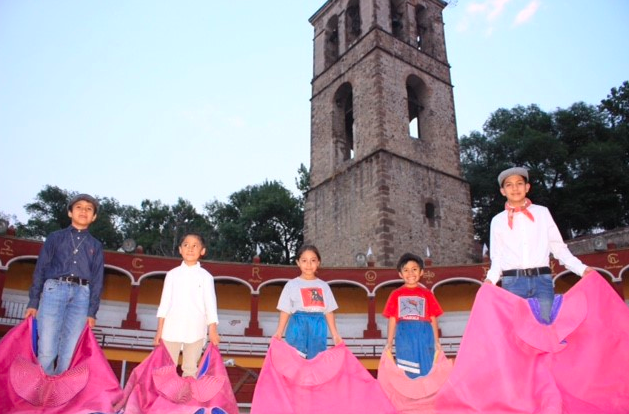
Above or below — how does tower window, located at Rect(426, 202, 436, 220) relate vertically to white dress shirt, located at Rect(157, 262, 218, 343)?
above

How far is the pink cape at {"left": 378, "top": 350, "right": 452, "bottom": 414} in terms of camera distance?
479cm

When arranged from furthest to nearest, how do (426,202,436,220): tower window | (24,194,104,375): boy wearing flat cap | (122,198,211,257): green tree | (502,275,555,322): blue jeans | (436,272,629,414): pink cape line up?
(122,198,211,257): green tree → (426,202,436,220): tower window → (24,194,104,375): boy wearing flat cap → (502,275,555,322): blue jeans → (436,272,629,414): pink cape

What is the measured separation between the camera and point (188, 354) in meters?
4.81

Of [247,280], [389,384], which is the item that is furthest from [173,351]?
[247,280]

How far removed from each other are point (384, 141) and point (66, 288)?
17.3 meters

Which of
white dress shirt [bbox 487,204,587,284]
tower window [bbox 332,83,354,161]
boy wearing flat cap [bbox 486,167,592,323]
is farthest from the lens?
tower window [bbox 332,83,354,161]

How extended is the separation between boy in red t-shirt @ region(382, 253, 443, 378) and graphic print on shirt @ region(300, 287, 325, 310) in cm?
72

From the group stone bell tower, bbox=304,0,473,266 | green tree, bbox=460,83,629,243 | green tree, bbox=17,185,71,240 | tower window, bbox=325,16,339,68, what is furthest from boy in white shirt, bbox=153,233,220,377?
green tree, bbox=17,185,71,240

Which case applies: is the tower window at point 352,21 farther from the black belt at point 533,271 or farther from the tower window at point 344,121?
the black belt at point 533,271

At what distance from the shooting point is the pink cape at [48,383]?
405cm

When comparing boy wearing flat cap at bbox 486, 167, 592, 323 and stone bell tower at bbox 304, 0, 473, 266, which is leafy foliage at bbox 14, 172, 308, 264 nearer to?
stone bell tower at bbox 304, 0, 473, 266

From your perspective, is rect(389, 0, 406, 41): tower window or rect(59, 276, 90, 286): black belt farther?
rect(389, 0, 406, 41): tower window

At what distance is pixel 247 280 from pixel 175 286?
42.3 ft

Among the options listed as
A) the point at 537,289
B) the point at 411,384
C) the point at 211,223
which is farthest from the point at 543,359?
the point at 211,223
